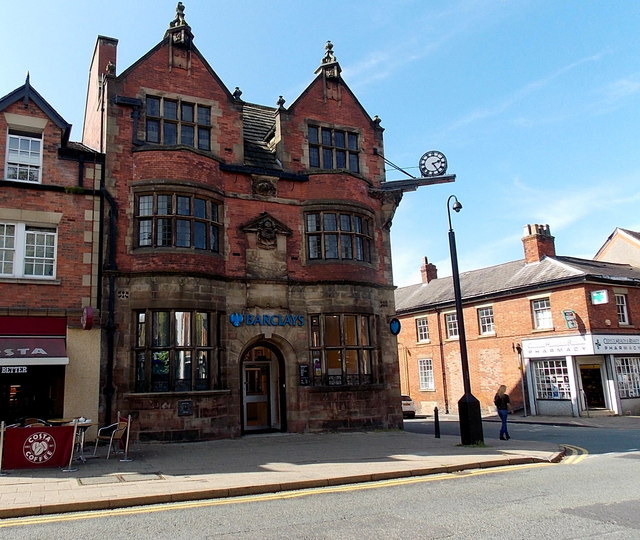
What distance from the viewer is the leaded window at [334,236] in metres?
19.5

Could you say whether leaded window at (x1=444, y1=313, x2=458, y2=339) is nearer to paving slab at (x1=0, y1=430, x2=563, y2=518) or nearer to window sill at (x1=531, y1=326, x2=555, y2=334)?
window sill at (x1=531, y1=326, x2=555, y2=334)

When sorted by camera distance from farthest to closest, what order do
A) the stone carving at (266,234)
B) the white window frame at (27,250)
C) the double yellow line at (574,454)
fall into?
the stone carving at (266,234) < the white window frame at (27,250) < the double yellow line at (574,454)

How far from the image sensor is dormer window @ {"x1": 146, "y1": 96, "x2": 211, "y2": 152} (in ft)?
59.0

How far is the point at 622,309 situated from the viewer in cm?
2852

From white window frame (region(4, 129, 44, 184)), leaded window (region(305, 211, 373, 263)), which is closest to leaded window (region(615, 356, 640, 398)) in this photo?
leaded window (region(305, 211, 373, 263))

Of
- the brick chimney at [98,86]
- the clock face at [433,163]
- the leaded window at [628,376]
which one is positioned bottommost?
the leaded window at [628,376]

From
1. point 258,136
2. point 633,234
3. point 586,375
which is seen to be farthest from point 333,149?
point 633,234

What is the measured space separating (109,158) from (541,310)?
2244 centimetres

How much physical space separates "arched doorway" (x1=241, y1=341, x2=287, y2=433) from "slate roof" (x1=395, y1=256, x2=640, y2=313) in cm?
1626

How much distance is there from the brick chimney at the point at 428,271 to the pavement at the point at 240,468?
24365mm

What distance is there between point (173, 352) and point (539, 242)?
22724 millimetres

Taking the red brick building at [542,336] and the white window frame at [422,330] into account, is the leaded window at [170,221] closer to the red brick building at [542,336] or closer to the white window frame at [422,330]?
the red brick building at [542,336]

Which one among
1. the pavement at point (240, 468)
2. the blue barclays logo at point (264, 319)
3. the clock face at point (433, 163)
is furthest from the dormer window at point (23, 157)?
the clock face at point (433, 163)

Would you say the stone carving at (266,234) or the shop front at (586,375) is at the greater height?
the stone carving at (266,234)
